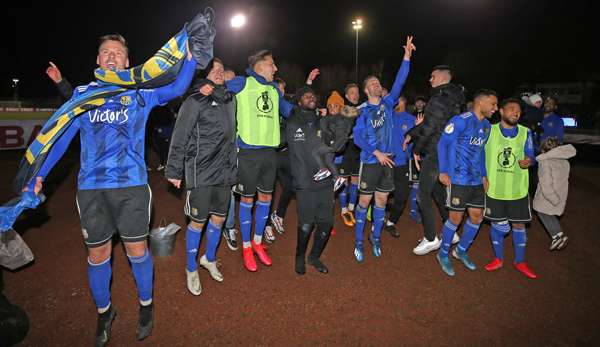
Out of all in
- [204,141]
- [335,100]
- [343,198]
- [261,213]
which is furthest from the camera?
[343,198]

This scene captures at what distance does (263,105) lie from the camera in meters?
4.71

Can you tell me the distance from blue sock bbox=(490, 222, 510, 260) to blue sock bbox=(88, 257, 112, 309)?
4.78 m

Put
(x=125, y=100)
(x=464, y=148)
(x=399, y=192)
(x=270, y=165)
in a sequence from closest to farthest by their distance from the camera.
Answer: (x=125, y=100), (x=464, y=148), (x=270, y=165), (x=399, y=192)

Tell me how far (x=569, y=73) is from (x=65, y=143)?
5160cm

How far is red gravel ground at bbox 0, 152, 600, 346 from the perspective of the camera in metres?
3.54

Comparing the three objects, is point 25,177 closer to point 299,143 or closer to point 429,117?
point 299,143

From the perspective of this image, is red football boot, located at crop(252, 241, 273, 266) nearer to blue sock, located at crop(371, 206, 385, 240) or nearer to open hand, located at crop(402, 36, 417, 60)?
blue sock, located at crop(371, 206, 385, 240)

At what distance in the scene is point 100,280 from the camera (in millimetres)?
3346

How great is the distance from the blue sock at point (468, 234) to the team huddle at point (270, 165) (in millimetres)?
18

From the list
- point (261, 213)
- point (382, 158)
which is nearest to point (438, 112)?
point (382, 158)

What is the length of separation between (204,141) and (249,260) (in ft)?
5.95

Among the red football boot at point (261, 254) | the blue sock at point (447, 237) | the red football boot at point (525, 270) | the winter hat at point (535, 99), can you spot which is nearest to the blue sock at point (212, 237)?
the red football boot at point (261, 254)

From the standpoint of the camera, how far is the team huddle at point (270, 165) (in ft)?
10.6

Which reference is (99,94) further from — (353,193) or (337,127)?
(353,193)
